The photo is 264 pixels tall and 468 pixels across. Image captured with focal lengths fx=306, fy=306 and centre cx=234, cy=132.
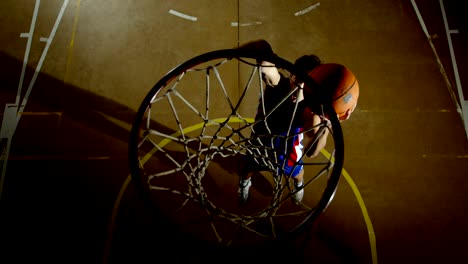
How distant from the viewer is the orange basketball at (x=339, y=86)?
210 centimetres

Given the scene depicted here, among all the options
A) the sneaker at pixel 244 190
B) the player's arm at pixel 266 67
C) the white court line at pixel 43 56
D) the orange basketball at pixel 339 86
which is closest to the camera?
the orange basketball at pixel 339 86

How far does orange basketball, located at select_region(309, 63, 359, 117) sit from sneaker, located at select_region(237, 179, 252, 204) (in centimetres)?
133

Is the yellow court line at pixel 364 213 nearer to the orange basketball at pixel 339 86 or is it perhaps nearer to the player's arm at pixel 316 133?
the player's arm at pixel 316 133

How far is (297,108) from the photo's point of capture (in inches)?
99.8

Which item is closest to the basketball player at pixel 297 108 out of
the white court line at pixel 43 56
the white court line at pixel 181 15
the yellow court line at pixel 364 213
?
the yellow court line at pixel 364 213

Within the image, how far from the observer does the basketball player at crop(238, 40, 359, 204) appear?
2131mm

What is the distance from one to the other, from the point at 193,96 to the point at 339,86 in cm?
211

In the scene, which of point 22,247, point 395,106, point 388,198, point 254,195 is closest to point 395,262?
point 388,198

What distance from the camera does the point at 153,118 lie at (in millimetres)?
3695

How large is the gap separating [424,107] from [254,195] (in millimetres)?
2364

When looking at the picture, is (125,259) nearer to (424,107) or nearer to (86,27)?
(86,27)

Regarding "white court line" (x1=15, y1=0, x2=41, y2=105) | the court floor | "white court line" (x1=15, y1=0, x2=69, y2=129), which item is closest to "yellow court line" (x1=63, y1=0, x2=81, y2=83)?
the court floor

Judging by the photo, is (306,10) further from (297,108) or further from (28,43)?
(28,43)

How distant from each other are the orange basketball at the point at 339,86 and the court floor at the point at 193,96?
1.50 m
